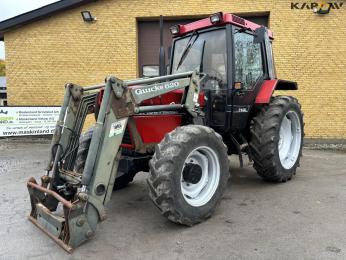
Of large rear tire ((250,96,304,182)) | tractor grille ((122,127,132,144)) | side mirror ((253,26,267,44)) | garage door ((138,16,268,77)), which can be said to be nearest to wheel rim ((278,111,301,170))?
large rear tire ((250,96,304,182))

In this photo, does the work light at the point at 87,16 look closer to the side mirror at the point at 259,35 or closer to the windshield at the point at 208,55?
the windshield at the point at 208,55

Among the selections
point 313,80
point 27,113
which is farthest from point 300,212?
point 27,113

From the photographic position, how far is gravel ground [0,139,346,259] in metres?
3.46

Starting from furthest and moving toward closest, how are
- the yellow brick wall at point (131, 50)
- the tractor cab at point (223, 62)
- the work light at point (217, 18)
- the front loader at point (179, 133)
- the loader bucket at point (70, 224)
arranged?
the yellow brick wall at point (131, 50) < the tractor cab at point (223, 62) < the work light at point (217, 18) < the front loader at point (179, 133) < the loader bucket at point (70, 224)

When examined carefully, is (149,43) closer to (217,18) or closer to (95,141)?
(217,18)

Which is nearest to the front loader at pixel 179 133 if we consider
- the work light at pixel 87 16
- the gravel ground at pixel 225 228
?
the gravel ground at pixel 225 228

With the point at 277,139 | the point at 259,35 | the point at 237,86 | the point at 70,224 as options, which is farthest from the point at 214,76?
the point at 70,224

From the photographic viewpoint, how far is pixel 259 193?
5.42m

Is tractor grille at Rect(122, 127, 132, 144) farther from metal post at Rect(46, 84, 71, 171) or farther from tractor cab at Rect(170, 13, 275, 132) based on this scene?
tractor cab at Rect(170, 13, 275, 132)

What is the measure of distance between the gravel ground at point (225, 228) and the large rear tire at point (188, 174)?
238mm

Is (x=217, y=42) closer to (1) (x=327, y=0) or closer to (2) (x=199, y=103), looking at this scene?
(2) (x=199, y=103)

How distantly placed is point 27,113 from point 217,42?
764cm

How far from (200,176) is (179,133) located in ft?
2.23

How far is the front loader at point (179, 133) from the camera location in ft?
12.0
